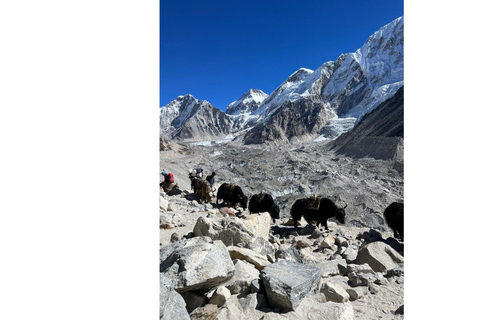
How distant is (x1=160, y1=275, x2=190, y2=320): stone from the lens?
4.03 ft

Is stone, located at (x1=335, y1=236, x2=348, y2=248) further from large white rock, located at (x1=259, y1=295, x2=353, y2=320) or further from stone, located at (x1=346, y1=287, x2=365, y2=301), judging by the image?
large white rock, located at (x1=259, y1=295, x2=353, y2=320)

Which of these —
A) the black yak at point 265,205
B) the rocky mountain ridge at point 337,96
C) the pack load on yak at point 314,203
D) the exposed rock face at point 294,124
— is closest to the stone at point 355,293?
the pack load on yak at point 314,203

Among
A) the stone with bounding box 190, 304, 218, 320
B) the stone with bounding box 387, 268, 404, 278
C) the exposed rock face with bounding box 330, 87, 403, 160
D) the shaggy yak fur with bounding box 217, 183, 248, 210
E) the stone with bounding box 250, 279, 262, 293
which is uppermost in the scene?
the exposed rock face with bounding box 330, 87, 403, 160

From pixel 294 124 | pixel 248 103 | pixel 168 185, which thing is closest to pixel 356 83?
pixel 294 124

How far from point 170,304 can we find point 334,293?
44.5 inches

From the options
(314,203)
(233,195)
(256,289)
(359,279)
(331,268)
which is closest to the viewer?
(256,289)

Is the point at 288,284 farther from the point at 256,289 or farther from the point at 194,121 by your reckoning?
the point at 194,121

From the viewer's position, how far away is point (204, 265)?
1.64 m

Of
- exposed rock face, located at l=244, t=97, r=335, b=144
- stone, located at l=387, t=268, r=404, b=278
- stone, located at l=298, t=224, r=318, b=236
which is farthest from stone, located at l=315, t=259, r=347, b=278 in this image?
exposed rock face, located at l=244, t=97, r=335, b=144

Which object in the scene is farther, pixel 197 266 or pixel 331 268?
pixel 331 268

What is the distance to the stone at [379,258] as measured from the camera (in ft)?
8.98

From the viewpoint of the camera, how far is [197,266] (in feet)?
5.30

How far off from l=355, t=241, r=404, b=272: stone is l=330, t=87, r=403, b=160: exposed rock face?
17392mm

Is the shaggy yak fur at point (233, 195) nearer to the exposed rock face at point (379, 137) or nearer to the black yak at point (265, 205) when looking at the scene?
the black yak at point (265, 205)
